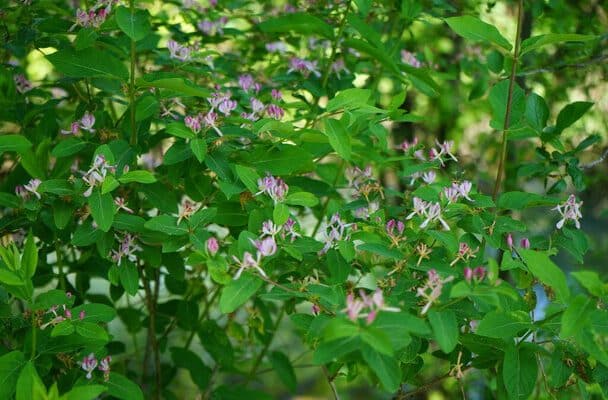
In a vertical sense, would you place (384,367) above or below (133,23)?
below

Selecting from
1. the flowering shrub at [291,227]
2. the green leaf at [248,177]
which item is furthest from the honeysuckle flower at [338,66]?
the green leaf at [248,177]

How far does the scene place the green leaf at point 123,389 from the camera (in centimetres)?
159

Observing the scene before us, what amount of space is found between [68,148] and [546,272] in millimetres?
979

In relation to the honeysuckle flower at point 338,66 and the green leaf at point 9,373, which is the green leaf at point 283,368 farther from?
the green leaf at point 9,373

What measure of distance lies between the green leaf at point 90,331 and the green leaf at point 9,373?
0.41 ft

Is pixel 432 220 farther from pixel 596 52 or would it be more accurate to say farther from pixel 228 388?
pixel 596 52

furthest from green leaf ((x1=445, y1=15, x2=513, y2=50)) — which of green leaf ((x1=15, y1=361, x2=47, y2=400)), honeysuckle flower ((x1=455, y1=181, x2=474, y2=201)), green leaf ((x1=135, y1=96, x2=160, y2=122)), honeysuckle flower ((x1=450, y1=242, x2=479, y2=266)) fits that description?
green leaf ((x1=15, y1=361, x2=47, y2=400))

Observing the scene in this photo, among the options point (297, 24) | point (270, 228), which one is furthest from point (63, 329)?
point (297, 24)

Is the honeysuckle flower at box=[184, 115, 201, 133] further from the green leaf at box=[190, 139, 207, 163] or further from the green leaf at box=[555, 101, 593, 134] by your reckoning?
the green leaf at box=[555, 101, 593, 134]

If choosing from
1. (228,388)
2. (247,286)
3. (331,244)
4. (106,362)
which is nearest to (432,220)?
(331,244)

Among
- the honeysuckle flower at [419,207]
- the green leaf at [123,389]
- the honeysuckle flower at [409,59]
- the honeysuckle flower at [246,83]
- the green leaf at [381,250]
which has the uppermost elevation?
the honeysuckle flower at [419,207]

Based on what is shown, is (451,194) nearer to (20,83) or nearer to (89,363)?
(89,363)

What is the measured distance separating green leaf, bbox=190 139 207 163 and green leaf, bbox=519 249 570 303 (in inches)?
23.7

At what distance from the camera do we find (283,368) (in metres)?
2.44
